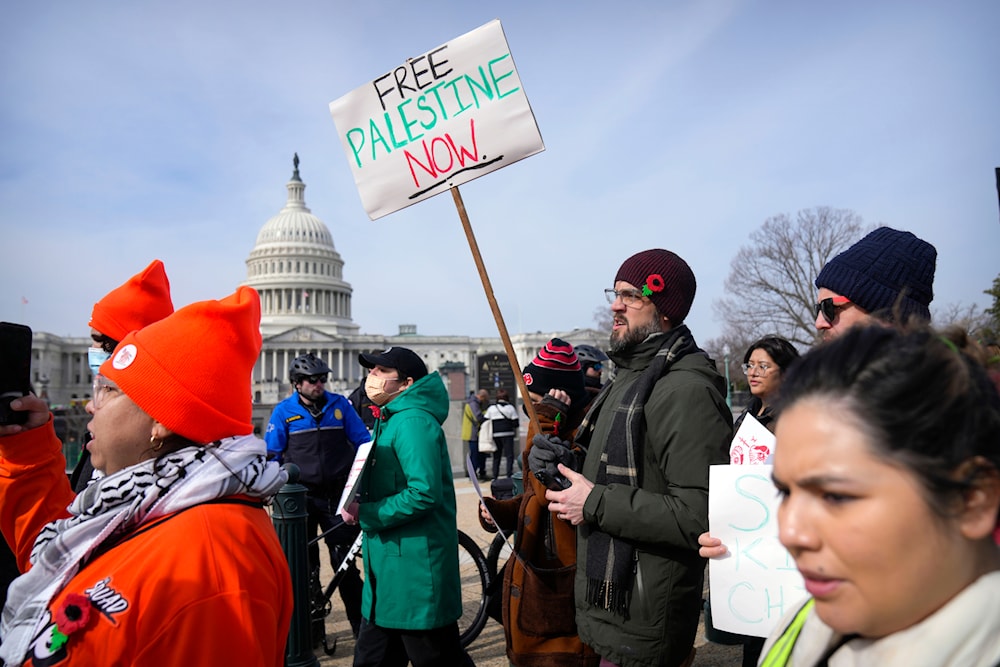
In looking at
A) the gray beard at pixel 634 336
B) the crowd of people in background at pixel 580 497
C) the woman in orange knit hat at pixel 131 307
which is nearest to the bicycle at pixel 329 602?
the crowd of people in background at pixel 580 497

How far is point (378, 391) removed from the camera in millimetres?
3838

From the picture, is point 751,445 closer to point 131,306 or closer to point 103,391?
point 103,391

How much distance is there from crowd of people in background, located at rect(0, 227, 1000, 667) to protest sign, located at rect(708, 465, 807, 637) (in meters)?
0.07

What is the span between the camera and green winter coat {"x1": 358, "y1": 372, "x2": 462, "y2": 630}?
3.44m

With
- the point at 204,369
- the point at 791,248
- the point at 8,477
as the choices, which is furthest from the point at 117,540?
the point at 791,248

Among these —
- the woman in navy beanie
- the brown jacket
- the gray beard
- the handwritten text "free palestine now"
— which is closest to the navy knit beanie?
the woman in navy beanie

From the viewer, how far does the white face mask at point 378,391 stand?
382 cm

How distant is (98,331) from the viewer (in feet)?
11.1

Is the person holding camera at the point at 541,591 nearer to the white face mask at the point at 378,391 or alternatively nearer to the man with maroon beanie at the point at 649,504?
the man with maroon beanie at the point at 649,504

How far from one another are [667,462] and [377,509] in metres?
1.62

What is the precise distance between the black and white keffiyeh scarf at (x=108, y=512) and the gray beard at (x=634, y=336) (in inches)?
56.8

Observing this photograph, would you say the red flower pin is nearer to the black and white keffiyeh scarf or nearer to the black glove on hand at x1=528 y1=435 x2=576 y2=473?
the black and white keffiyeh scarf

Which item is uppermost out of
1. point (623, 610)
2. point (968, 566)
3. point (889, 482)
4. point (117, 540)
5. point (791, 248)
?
point (791, 248)

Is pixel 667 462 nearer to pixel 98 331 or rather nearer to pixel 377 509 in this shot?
pixel 377 509
